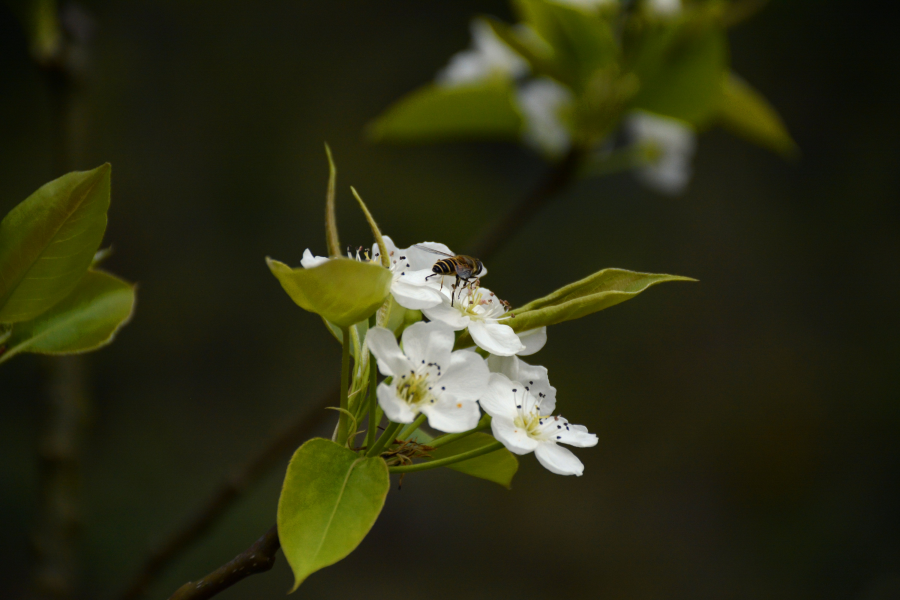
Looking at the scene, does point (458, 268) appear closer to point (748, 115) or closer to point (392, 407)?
point (392, 407)

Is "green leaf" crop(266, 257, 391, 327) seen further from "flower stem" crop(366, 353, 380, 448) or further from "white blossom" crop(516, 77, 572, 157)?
"white blossom" crop(516, 77, 572, 157)

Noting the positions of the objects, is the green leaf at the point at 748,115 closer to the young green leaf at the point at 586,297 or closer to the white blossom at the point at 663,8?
the white blossom at the point at 663,8

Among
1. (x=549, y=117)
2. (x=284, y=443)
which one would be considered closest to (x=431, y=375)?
(x=284, y=443)

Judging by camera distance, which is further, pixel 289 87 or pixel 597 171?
pixel 289 87

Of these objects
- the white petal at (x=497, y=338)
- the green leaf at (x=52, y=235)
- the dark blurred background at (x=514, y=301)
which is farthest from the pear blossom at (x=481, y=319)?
the dark blurred background at (x=514, y=301)

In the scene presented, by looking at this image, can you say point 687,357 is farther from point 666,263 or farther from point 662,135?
point 662,135

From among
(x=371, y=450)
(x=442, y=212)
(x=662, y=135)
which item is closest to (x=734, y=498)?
(x=442, y=212)

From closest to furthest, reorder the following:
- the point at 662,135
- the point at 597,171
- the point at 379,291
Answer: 1. the point at 379,291
2. the point at 597,171
3. the point at 662,135
